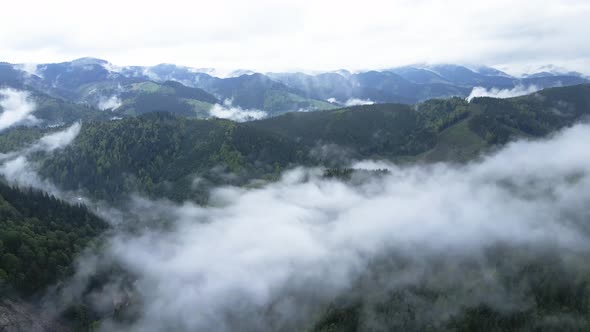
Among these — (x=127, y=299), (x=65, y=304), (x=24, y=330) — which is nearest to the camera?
(x=24, y=330)

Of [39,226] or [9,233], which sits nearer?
[9,233]

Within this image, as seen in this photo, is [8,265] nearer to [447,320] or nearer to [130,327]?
[130,327]

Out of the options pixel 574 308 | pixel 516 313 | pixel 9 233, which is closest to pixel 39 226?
pixel 9 233

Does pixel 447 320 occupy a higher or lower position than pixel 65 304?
lower

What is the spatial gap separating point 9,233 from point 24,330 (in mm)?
47483

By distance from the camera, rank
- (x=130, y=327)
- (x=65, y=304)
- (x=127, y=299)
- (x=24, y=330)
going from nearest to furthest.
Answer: (x=24, y=330)
(x=65, y=304)
(x=130, y=327)
(x=127, y=299)

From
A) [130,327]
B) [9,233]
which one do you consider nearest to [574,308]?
[130,327]

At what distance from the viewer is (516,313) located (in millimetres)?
199125

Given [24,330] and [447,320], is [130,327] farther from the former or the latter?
[447,320]

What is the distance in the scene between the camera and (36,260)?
16500 centimetres

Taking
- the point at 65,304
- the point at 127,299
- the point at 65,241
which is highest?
the point at 65,241

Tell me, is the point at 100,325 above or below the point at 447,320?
above

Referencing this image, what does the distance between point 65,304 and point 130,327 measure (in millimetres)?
29690

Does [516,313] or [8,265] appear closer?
[8,265]
